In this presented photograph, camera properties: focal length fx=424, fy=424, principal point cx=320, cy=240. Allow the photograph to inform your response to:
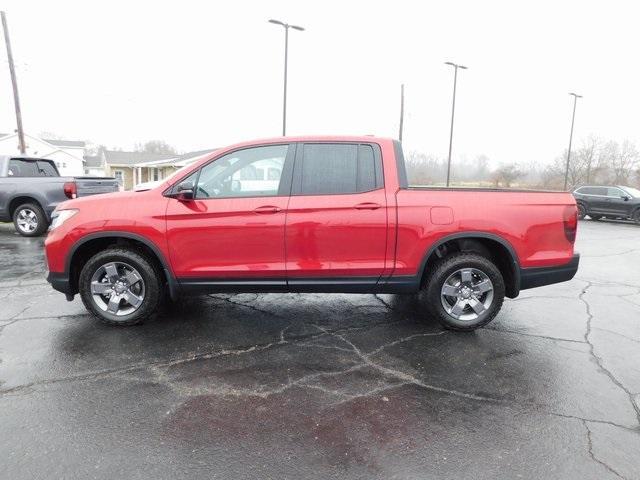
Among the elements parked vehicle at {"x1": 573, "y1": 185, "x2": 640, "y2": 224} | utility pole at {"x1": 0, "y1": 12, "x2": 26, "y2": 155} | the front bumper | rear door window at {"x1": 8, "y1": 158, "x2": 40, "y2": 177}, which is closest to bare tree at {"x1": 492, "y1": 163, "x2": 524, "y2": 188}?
parked vehicle at {"x1": 573, "y1": 185, "x2": 640, "y2": 224}

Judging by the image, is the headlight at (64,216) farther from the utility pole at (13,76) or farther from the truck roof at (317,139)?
the utility pole at (13,76)

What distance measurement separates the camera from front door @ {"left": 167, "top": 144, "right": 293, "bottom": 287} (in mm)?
3930

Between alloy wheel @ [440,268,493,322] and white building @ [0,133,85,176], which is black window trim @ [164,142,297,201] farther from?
white building @ [0,133,85,176]

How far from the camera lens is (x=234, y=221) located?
155 inches

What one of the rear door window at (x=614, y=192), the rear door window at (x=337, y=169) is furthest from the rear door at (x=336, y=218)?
the rear door window at (x=614, y=192)

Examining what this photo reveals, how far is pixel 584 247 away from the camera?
10508 millimetres

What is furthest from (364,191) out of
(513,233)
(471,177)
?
(471,177)

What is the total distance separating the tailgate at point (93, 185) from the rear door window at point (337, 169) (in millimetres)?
7525

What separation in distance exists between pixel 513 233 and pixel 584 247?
26.3 feet

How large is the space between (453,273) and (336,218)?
4.19 feet

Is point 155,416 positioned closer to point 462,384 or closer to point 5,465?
point 5,465

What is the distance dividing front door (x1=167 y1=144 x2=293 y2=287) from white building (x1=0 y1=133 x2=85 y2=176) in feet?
182

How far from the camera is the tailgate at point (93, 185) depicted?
953 cm

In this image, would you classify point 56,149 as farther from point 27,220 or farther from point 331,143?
point 331,143
